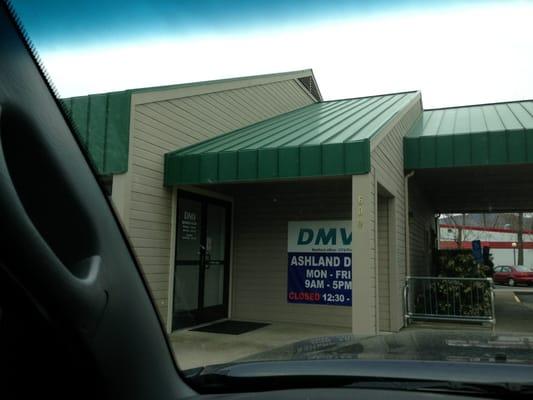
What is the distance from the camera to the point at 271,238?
1058 centimetres

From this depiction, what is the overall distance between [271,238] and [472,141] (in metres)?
4.55

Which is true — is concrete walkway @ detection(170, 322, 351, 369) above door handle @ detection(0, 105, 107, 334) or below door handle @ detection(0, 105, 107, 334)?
below

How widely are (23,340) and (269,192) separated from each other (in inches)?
373

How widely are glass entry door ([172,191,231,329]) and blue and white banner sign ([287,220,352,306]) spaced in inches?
58.6

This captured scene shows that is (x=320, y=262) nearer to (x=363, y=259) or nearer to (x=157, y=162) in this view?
(x=363, y=259)

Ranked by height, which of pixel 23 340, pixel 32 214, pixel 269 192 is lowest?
pixel 23 340

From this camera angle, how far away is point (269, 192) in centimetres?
1078

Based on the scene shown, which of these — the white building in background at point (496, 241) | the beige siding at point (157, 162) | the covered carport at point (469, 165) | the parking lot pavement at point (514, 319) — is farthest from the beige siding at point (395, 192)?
the white building in background at point (496, 241)

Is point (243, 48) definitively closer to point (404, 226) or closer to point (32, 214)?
point (32, 214)

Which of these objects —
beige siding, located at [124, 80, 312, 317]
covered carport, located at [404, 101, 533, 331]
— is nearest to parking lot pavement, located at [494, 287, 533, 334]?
covered carport, located at [404, 101, 533, 331]

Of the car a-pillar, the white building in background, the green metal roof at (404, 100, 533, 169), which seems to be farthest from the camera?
the white building in background

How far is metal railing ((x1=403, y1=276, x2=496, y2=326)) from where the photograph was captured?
1001 centimetres

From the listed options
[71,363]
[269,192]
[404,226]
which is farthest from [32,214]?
[404,226]

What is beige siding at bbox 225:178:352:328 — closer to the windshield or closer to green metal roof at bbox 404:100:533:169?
the windshield
